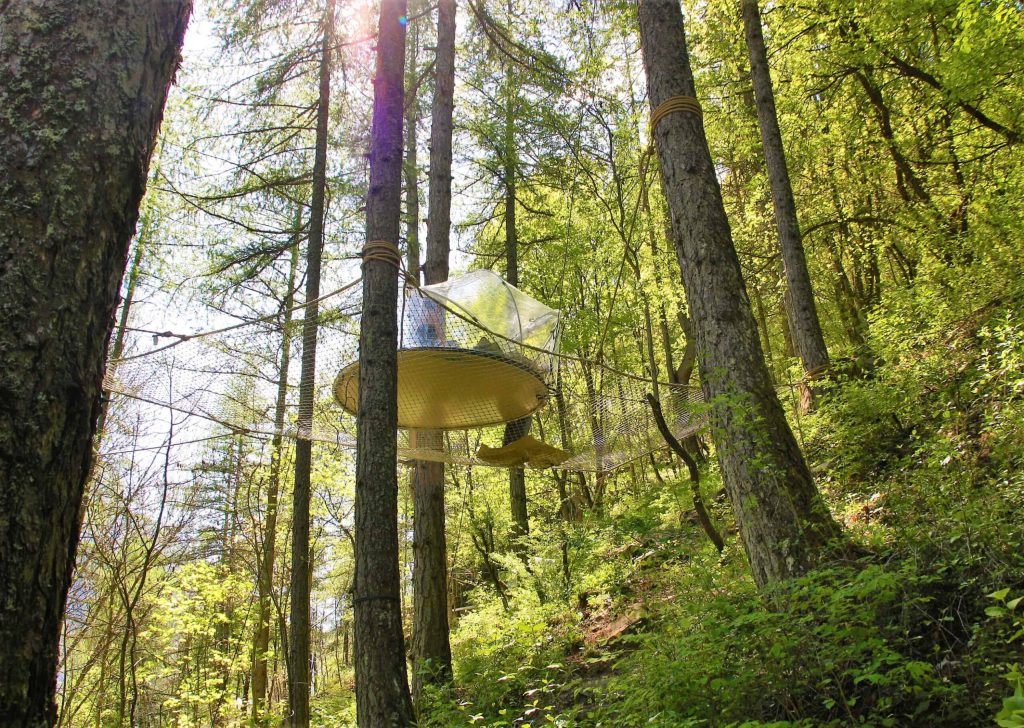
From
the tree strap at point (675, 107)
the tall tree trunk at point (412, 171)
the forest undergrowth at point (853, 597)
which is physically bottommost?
the forest undergrowth at point (853, 597)

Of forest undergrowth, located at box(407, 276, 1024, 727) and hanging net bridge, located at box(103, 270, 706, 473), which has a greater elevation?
hanging net bridge, located at box(103, 270, 706, 473)

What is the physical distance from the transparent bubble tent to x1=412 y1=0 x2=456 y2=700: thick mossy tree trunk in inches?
23.6

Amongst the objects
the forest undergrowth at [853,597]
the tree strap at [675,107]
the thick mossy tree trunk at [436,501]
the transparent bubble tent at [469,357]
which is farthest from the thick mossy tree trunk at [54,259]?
the thick mossy tree trunk at [436,501]

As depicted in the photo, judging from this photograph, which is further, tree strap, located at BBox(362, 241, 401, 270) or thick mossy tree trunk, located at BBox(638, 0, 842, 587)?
tree strap, located at BBox(362, 241, 401, 270)

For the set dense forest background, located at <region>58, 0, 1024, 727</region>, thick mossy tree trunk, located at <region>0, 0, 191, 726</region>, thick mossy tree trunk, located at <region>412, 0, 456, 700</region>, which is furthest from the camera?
thick mossy tree trunk, located at <region>412, 0, 456, 700</region>

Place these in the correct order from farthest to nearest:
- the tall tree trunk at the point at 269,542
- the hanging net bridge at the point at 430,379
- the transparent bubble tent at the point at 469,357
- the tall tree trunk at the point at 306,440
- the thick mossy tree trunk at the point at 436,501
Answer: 1. the tall tree trunk at the point at 269,542
2. the thick mossy tree trunk at the point at 436,501
3. the tall tree trunk at the point at 306,440
4. the hanging net bridge at the point at 430,379
5. the transparent bubble tent at the point at 469,357

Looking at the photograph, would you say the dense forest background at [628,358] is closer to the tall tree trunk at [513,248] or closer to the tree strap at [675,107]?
the tall tree trunk at [513,248]

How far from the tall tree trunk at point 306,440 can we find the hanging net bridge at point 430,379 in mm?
78

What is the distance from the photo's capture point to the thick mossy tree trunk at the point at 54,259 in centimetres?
78

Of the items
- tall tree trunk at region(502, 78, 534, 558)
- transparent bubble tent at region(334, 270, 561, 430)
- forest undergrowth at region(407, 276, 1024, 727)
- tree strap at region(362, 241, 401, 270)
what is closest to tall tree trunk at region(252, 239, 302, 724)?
transparent bubble tent at region(334, 270, 561, 430)

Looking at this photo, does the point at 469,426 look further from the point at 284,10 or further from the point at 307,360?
the point at 284,10

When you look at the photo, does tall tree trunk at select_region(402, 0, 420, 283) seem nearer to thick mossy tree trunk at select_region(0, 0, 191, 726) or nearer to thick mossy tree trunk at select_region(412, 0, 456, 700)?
thick mossy tree trunk at select_region(412, 0, 456, 700)

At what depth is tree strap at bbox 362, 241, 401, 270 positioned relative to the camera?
9.53ft

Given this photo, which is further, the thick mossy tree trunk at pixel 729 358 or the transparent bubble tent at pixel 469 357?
the transparent bubble tent at pixel 469 357
